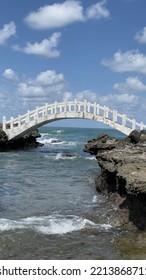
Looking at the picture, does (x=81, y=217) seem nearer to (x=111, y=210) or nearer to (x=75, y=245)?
(x=111, y=210)

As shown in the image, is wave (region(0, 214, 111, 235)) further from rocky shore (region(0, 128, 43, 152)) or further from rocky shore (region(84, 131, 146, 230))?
rocky shore (region(0, 128, 43, 152))

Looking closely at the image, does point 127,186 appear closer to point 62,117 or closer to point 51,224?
point 51,224

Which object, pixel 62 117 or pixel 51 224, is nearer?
pixel 51 224

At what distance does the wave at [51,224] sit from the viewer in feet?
34.8

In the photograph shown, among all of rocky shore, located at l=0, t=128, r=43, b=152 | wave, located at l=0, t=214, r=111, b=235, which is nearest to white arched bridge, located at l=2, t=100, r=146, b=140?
rocky shore, located at l=0, t=128, r=43, b=152

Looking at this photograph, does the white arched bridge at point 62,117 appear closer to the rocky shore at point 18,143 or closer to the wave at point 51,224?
the rocky shore at point 18,143

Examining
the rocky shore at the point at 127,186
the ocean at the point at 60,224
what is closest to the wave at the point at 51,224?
the ocean at the point at 60,224

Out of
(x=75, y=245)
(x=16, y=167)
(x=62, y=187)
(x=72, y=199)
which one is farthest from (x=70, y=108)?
(x=75, y=245)

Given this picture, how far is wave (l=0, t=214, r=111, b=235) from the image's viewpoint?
1060 cm

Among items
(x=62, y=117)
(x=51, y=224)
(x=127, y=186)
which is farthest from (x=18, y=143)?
(x=127, y=186)

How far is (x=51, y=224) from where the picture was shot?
36.3 ft

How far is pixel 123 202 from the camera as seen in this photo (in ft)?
41.3

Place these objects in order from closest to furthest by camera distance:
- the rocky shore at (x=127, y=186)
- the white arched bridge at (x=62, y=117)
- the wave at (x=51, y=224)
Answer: the rocky shore at (x=127, y=186) → the wave at (x=51, y=224) → the white arched bridge at (x=62, y=117)
